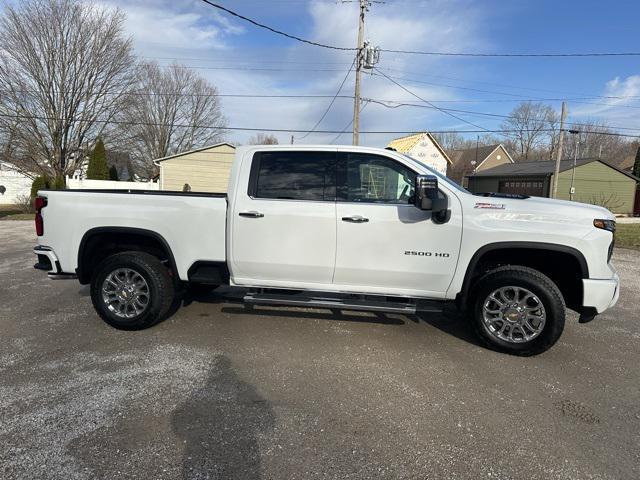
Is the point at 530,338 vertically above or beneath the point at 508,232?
beneath

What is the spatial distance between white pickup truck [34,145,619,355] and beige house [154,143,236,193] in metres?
25.8

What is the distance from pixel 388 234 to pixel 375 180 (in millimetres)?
576

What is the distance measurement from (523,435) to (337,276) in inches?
82.9

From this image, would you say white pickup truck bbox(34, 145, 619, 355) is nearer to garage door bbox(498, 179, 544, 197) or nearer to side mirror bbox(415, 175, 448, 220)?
side mirror bbox(415, 175, 448, 220)

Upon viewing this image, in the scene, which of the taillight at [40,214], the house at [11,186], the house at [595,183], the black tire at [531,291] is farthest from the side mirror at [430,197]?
the house at [11,186]

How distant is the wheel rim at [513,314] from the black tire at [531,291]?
0.10ft

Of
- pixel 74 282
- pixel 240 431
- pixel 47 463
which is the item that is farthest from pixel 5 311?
pixel 240 431

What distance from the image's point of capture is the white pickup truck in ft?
13.1

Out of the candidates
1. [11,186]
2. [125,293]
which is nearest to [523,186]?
[125,293]

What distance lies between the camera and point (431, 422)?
3029mm

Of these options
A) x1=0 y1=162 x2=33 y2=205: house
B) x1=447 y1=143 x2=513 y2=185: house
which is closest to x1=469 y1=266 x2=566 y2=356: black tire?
x1=0 y1=162 x2=33 y2=205: house

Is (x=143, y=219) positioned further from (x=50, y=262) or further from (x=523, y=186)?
(x=523, y=186)

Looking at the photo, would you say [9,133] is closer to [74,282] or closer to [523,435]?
[74,282]

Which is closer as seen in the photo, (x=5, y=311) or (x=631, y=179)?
(x=5, y=311)
